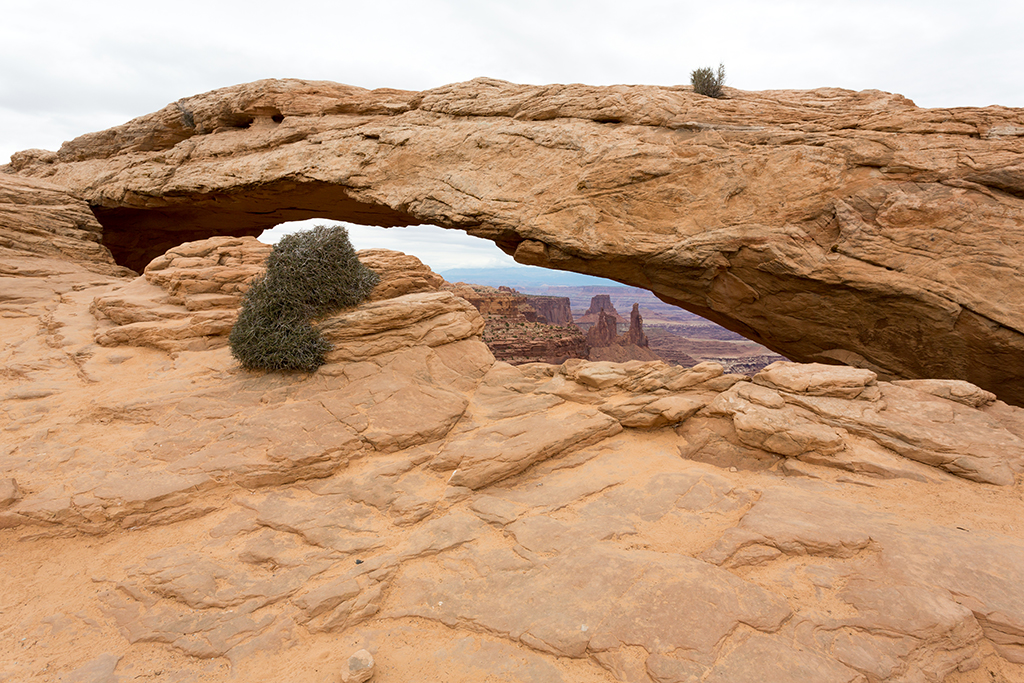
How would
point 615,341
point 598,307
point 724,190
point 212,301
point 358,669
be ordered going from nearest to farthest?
point 358,669, point 212,301, point 724,190, point 615,341, point 598,307

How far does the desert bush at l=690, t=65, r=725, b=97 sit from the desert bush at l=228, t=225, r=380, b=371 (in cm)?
1059

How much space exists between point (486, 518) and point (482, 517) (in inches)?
2.5

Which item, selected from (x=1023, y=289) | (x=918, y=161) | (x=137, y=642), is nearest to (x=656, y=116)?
(x=918, y=161)

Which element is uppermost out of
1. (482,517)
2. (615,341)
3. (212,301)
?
(212,301)

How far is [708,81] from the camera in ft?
43.9

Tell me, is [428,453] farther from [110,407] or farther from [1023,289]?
[1023,289]

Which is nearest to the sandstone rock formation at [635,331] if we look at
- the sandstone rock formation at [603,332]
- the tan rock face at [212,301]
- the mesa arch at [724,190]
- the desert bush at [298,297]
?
the sandstone rock formation at [603,332]

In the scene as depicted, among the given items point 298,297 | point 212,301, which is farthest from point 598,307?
point 298,297

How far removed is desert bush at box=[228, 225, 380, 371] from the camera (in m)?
9.09

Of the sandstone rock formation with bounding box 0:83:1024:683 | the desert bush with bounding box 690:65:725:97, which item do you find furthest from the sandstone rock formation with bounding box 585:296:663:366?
the sandstone rock formation with bounding box 0:83:1024:683

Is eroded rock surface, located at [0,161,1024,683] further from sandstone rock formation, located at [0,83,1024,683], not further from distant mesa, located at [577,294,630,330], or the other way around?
distant mesa, located at [577,294,630,330]

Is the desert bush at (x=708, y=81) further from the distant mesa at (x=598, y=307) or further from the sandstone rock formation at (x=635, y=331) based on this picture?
the distant mesa at (x=598, y=307)

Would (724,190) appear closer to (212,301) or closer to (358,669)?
(358,669)

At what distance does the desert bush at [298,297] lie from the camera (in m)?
9.09
